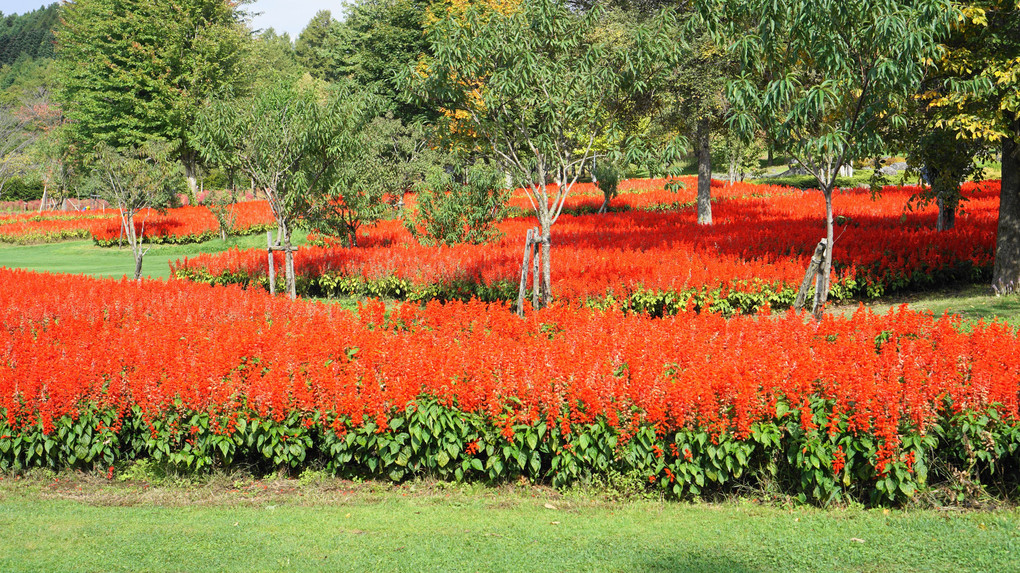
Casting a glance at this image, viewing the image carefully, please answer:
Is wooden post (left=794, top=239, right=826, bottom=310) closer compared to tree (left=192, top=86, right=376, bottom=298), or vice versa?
wooden post (left=794, top=239, right=826, bottom=310)

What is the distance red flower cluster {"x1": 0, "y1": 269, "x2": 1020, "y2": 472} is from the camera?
598cm

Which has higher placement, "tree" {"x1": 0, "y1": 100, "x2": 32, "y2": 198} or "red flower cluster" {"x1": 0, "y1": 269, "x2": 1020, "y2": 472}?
"tree" {"x1": 0, "y1": 100, "x2": 32, "y2": 198}

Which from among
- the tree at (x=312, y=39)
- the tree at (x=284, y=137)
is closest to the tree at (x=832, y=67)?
the tree at (x=284, y=137)

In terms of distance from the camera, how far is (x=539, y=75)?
11.2 metres

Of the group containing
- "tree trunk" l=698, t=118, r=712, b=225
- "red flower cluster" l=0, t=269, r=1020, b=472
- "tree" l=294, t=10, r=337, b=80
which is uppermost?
"tree" l=294, t=10, r=337, b=80

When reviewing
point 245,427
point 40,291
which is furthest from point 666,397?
point 40,291

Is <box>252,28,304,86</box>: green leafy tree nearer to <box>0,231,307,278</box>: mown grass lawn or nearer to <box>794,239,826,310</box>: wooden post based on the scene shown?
<box>0,231,307,278</box>: mown grass lawn

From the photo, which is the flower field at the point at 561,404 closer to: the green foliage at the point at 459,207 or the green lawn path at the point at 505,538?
the green lawn path at the point at 505,538

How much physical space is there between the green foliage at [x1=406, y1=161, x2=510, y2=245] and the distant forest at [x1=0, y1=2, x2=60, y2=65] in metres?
117

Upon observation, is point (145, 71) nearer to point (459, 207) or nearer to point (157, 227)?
point (157, 227)

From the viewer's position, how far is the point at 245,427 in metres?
6.77

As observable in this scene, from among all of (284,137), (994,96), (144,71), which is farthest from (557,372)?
→ (144,71)

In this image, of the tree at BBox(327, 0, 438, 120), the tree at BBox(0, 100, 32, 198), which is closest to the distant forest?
the tree at BBox(0, 100, 32, 198)

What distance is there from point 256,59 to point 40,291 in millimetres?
50479
